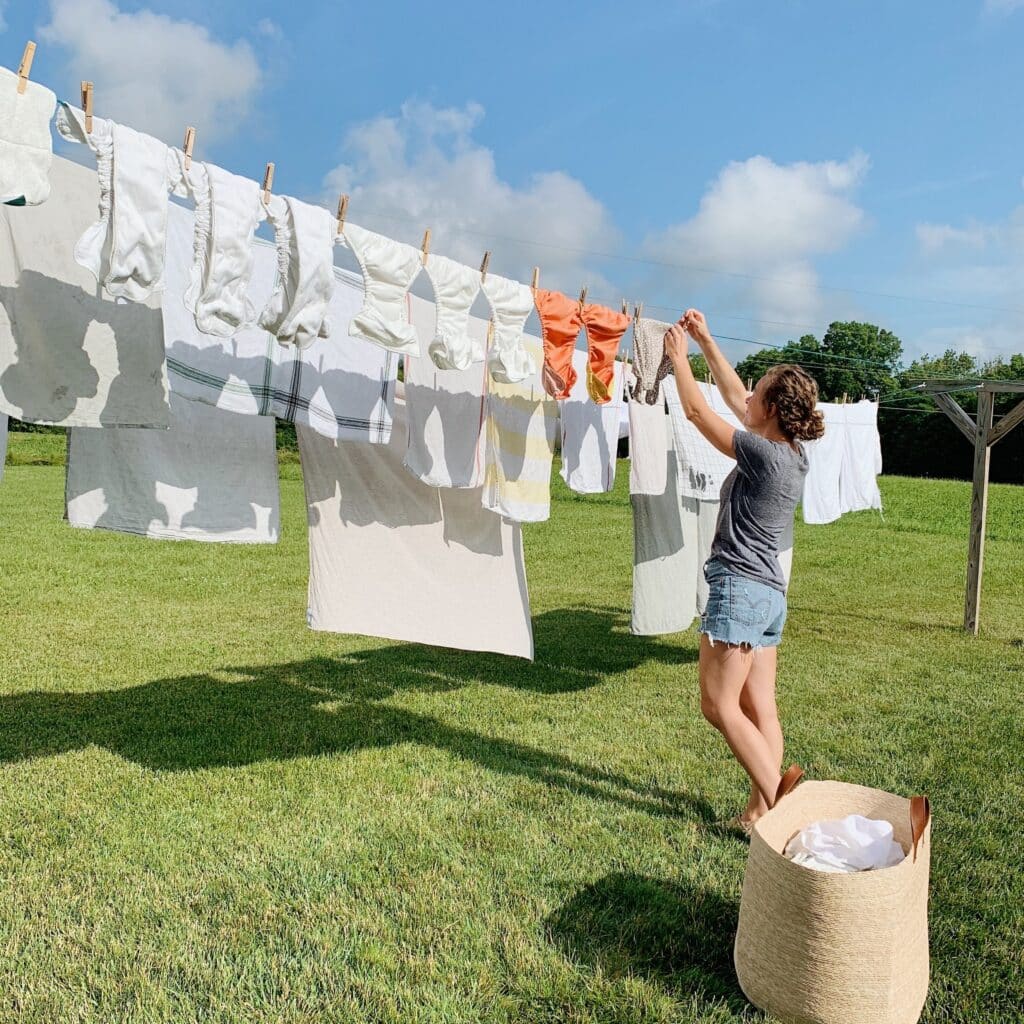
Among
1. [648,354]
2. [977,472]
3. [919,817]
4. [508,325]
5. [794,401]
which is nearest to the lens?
[919,817]

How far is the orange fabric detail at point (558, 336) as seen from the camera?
3.55 m

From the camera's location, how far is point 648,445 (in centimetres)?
448

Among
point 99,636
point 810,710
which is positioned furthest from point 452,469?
point 99,636

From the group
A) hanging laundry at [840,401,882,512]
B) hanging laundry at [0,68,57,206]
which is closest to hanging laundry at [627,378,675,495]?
hanging laundry at [0,68,57,206]

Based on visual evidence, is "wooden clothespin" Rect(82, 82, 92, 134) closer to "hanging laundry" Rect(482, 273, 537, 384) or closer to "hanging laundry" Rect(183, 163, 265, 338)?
"hanging laundry" Rect(183, 163, 265, 338)

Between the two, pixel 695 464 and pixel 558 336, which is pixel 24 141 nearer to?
pixel 558 336

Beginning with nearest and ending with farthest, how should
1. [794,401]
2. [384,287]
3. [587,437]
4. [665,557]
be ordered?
[794,401]
[384,287]
[587,437]
[665,557]

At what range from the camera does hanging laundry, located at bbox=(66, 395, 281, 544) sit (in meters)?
2.95

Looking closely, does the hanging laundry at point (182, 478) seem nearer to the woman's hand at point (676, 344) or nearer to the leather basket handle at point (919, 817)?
the woman's hand at point (676, 344)

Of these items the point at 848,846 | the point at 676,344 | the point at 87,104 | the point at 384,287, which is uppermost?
the point at 87,104

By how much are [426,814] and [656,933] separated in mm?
1051

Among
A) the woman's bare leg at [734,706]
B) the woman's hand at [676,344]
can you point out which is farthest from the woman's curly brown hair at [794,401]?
the woman's bare leg at [734,706]

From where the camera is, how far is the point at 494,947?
239cm

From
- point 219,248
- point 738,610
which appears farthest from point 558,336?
point 219,248
